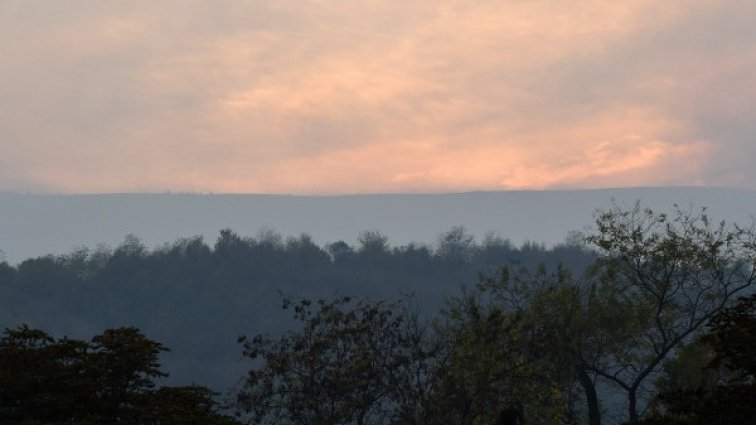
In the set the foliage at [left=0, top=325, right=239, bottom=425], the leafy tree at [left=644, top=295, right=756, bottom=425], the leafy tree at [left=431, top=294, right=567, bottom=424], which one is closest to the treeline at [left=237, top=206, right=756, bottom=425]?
the leafy tree at [left=431, top=294, right=567, bottom=424]

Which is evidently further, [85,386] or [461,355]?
[461,355]

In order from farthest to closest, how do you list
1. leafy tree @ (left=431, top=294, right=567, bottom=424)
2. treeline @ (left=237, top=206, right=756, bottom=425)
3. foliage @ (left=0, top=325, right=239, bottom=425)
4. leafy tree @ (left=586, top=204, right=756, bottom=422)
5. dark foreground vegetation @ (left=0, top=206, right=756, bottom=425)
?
leafy tree @ (left=586, top=204, right=756, bottom=422) → leafy tree @ (left=431, top=294, right=567, bottom=424) → treeline @ (left=237, top=206, right=756, bottom=425) → dark foreground vegetation @ (left=0, top=206, right=756, bottom=425) → foliage @ (left=0, top=325, right=239, bottom=425)

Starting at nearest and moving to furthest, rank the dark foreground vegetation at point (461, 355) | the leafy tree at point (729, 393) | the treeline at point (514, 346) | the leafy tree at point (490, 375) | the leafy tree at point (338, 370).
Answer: the leafy tree at point (729, 393) → the dark foreground vegetation at point (461, 355) → the leafy tree at point (338, 370) → the treeline at point (514, 346) → the leafy tree at point (490, 375)

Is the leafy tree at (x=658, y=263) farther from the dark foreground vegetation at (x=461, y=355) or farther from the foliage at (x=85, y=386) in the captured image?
the foliage at (x=85, y=386)

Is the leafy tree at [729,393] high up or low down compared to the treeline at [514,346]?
up

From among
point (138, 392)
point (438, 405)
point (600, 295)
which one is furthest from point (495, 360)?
point (138, 392)

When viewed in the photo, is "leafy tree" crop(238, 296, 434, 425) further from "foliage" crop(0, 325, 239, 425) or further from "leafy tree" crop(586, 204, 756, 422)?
"foliage" crop(0, 325, 239, 425)

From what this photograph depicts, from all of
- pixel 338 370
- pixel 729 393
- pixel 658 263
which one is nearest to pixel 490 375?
pixel 338 370

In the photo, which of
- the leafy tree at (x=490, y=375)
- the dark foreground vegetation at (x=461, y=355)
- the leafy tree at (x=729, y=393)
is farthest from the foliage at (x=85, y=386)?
the leafy tree at (x=490, y=375)

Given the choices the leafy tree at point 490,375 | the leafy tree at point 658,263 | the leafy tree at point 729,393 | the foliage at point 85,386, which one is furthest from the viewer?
the leafy tree at point 658,263

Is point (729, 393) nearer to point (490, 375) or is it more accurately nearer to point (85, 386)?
point (85, 386)

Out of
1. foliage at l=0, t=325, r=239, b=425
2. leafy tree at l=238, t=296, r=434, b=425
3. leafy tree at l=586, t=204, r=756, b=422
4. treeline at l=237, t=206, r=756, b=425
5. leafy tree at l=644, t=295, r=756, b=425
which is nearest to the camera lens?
leafy tree at l=644, t=295, r=756, b=425

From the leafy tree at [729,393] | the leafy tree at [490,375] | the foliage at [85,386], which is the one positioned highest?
the leafy tree at [729,393]

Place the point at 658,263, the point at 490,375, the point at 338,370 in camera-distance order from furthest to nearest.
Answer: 1. the point at 658,263
2. the point at 490,375
3. the point at 338,370
